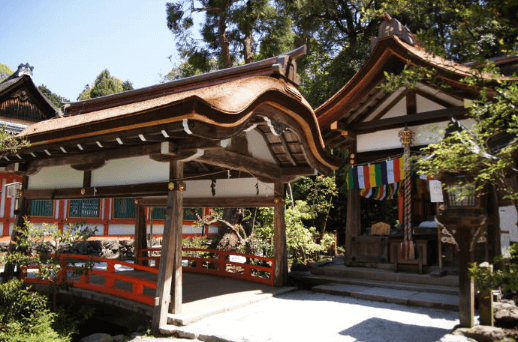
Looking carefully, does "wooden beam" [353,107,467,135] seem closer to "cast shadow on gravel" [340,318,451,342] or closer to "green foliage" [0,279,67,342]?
"cast shadow on gravel" [340,318,451,342]

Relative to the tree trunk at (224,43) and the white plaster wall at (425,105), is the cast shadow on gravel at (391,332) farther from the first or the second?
the tree trunk at (224,43)

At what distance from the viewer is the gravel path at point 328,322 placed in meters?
5.57

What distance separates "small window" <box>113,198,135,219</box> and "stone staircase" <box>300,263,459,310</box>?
36.9 ft

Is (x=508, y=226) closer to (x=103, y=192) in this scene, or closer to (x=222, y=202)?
(x=222, y=202)

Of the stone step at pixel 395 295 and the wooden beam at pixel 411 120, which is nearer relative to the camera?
the stone step at pixel 395 295

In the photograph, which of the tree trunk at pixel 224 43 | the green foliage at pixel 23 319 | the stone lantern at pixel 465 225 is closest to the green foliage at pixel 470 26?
the stone lantern at pixel 465 225

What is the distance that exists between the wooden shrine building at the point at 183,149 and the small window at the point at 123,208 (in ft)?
27.2

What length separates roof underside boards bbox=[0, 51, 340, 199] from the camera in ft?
18.8

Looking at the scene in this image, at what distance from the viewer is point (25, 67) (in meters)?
22.0

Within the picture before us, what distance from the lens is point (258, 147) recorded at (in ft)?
27.8

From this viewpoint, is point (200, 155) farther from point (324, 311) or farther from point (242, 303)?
point (324, 311)

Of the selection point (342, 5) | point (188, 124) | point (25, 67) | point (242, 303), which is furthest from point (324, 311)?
point (25, 67)

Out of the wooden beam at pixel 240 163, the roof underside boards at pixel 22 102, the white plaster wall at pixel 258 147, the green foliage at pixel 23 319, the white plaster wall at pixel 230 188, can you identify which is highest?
the roof underside boards at pixel 22 102

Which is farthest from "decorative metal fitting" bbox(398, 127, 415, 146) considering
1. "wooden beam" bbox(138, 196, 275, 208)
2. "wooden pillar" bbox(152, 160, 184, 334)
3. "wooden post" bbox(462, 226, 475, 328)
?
"wooden pillar" bbox(152, 160, 184, 334)
